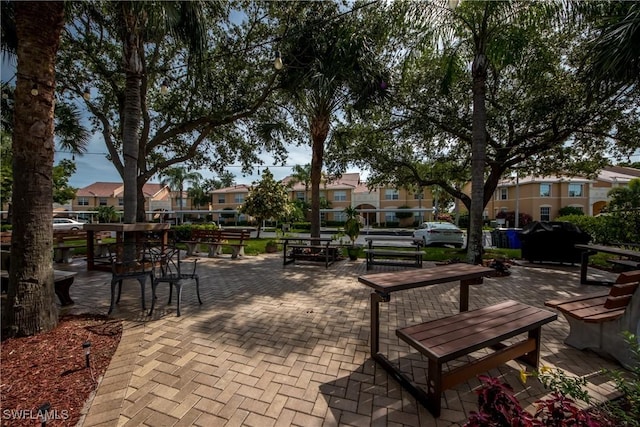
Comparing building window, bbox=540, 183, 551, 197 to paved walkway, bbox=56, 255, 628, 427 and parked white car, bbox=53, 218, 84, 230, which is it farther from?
parked white car, bbox=53, 218, 84, 230

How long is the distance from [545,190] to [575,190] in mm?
2823

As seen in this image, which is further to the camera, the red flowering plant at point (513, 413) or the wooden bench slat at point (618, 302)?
the wooden bench slat at point (618, 302)

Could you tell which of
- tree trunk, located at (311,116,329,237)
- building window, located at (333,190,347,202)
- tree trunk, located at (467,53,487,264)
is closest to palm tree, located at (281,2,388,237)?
tree trunk, located at (311,116,329,237)

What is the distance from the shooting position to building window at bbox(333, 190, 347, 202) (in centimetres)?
3791

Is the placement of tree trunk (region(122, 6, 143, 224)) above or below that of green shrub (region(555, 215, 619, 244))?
above

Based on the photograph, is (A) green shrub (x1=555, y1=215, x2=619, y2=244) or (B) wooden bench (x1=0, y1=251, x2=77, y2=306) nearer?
(B) wooden bench (x1=0, y1=251, x2=77, y2=306)

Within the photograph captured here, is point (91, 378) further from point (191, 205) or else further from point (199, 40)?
point (191, 205)

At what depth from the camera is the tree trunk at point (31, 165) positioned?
3.05m

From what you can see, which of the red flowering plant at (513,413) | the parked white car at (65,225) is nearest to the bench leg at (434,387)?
the red flowering plant at (513,413)

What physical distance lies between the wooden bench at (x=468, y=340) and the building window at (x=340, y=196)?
3515 cm

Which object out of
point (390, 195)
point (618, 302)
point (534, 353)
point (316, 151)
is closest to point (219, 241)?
point (316, 151)

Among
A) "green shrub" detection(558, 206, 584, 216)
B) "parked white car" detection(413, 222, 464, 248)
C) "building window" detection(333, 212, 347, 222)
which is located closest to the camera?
"parked white car" detection(413, 222, 464, 248)

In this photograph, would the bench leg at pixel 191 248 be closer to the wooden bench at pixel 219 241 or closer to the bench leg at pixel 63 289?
the wooden bench at pixel 219 241

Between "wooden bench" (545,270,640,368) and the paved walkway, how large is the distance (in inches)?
6.5
